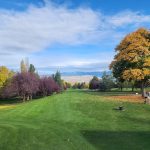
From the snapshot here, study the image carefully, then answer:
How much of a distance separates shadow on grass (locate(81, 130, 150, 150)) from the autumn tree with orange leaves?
99.3 feet

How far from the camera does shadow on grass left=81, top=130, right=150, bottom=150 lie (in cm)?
2030

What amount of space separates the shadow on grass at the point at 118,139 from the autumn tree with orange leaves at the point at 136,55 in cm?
3027

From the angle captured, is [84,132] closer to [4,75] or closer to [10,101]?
[10,101]

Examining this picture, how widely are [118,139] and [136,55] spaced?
34728 mm

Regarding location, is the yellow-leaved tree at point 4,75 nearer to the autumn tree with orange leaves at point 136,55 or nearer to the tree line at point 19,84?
the tree line at point 19,84

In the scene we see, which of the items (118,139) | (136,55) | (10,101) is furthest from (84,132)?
(10,101)

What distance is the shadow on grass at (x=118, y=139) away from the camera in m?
20.3

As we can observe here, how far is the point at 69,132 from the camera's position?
2439 cm

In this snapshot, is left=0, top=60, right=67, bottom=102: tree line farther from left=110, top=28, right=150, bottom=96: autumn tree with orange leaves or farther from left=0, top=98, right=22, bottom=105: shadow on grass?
left=110, top=28, right=150, bottom=96: autumn tree with orange leaves

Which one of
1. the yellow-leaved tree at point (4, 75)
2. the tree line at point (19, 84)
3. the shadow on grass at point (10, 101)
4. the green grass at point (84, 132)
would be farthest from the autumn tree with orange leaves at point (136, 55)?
the yellow-leaved tree at point (4, 75)

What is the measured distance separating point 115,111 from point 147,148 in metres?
15.6

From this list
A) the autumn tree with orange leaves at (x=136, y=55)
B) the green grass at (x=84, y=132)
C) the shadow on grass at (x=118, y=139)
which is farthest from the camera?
the autumn tree with orange leaves at (x=136, y=55)

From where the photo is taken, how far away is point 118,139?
22266 mm

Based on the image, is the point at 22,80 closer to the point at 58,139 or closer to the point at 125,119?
the point at 125,119
